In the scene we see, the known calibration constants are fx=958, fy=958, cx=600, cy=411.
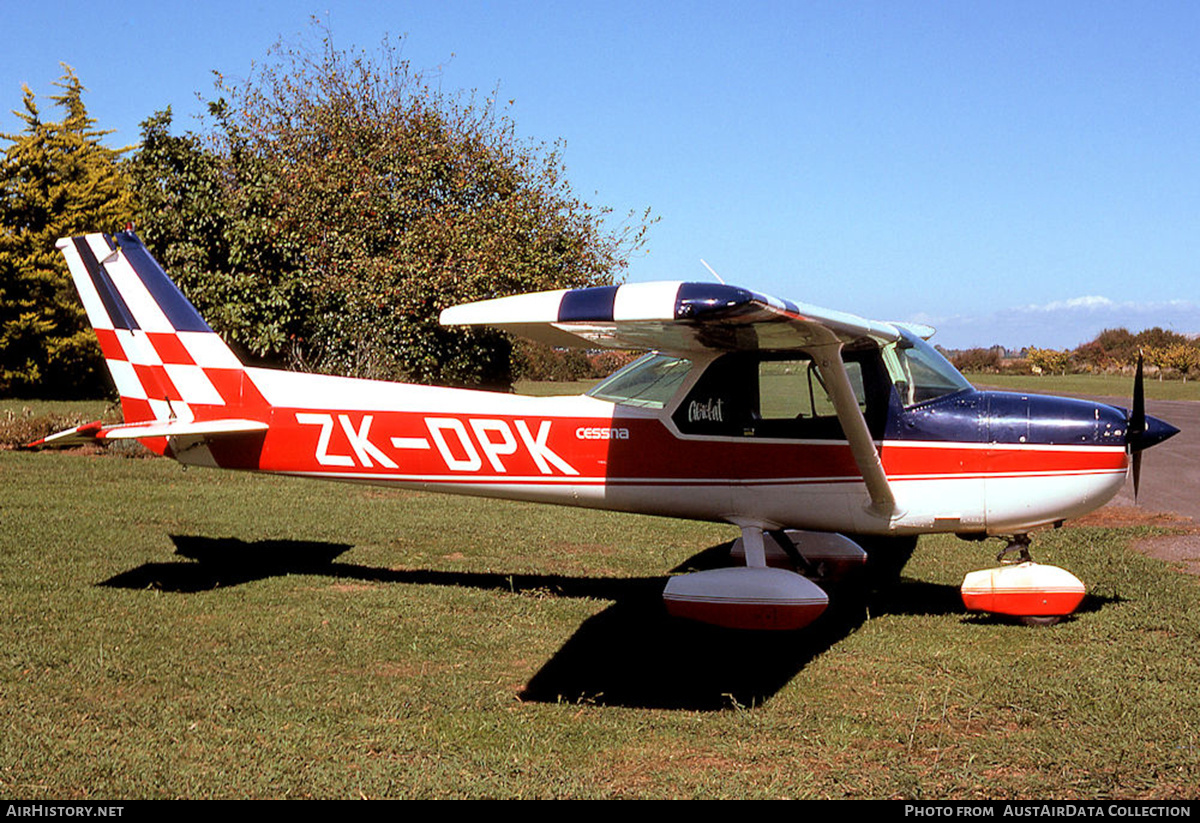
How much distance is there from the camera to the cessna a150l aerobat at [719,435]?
6.46 meters

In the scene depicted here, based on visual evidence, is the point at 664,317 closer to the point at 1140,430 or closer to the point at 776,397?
the point at 776,397

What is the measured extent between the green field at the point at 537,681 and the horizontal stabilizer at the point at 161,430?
4.25 feet

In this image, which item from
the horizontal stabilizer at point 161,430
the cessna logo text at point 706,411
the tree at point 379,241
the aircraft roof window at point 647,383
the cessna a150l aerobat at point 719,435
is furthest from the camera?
the tree at point 379,241

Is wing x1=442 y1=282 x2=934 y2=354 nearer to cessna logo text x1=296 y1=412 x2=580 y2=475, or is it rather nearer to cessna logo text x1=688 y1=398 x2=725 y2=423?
cessna logo text x1=688 y1=398 x2=725 y2=423

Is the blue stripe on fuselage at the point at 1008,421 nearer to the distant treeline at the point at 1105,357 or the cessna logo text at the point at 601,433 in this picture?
the cessna logo text at the point at 601,433

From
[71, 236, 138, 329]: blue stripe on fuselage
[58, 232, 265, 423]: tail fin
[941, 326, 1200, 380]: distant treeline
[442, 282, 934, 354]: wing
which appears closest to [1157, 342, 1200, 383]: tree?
[941, 326, 1200, 380]: distant treeline

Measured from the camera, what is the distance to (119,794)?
13.8 feet

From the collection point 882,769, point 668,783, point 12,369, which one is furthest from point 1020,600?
point 12,369

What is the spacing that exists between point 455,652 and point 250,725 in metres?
1.62

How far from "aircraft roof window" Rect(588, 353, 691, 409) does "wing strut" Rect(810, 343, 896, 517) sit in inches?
52.6

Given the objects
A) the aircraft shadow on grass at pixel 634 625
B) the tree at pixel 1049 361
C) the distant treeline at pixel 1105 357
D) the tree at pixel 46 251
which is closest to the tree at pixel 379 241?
the aircraft shadow on grass at pixel 634 625

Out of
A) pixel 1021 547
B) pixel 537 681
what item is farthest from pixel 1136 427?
pixel 537 681

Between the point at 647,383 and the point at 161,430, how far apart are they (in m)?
3.72

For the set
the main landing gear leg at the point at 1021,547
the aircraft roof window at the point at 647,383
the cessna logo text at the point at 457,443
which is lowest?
the main landing gear leg at the point at 1021,547
